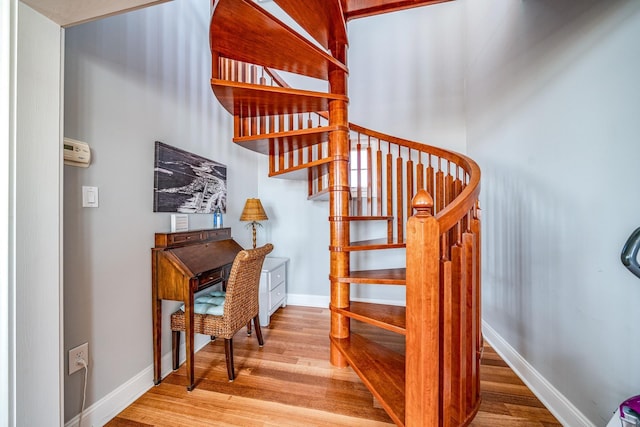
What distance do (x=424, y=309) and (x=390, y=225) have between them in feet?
3.65

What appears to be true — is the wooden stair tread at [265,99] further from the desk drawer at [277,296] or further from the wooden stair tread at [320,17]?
the desk drawer at [277,296]

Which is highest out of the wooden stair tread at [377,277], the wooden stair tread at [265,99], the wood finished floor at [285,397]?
the wooden stair tread at [265,99]

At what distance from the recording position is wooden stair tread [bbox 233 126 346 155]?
179 cm

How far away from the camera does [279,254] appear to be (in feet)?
10.9

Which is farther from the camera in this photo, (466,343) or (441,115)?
(441,115)

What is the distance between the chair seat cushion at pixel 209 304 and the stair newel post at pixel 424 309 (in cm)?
135

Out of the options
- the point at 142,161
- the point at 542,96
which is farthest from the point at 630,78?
the point at 142,161

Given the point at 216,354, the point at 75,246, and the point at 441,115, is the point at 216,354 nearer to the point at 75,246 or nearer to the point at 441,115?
the point at 75,246

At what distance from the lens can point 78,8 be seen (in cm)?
101

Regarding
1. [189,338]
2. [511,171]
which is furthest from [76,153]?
[511,171]

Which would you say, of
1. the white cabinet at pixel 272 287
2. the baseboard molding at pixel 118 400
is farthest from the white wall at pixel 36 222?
the white cabinet at pixel 272 287

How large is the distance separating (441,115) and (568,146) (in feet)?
5.68

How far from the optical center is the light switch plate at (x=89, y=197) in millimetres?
1343

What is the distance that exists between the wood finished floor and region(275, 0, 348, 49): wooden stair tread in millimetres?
2433
